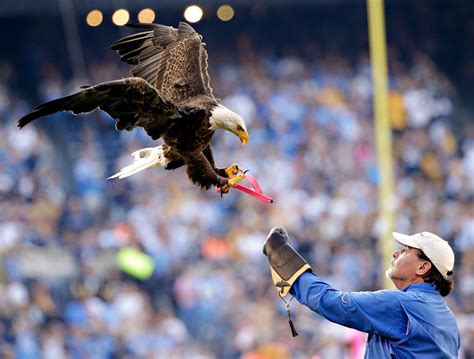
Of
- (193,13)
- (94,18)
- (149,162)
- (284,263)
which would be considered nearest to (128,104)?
(149,162)

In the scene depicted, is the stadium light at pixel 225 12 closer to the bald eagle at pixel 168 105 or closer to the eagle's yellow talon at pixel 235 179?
the bald eagle at pixel 168 105

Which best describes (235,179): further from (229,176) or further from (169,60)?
(169,60)

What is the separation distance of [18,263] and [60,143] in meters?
2.43

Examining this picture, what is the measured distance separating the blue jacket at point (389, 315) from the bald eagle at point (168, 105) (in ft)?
4.25

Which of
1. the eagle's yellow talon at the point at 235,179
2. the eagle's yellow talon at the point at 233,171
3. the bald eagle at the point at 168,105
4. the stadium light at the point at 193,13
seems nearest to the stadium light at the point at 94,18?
the stadium light at the point at 193,13

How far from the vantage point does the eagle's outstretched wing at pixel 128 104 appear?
511cm

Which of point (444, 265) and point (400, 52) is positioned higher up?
point (444, 265)

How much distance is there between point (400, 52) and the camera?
16.1 m

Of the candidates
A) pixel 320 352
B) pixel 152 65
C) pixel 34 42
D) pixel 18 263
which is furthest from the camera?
pixel 34 42

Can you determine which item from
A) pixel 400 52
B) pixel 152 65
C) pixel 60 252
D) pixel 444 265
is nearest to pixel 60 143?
pixel 60 252

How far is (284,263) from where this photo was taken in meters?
4.34

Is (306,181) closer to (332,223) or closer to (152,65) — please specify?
(332,223)

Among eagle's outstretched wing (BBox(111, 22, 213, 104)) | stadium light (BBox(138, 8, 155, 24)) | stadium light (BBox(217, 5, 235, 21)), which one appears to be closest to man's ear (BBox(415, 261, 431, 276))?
eagle's outstretched wing (BBox(111, 22, 213, 104))

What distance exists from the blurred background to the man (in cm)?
587
